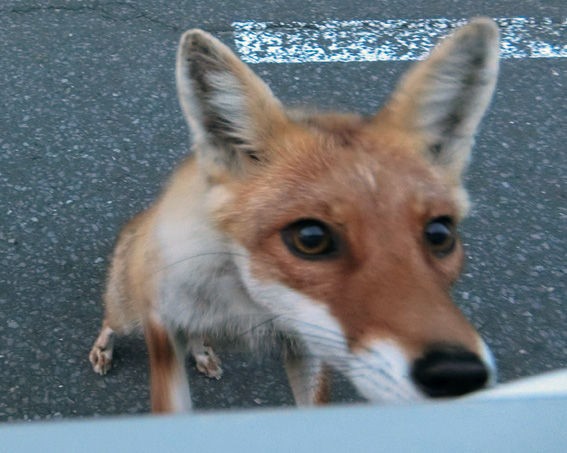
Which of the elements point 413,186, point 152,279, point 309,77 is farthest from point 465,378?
point 309,77

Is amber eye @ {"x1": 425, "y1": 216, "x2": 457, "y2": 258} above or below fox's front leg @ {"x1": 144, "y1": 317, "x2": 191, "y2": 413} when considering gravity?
above

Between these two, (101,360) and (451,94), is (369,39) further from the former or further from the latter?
(101,360)

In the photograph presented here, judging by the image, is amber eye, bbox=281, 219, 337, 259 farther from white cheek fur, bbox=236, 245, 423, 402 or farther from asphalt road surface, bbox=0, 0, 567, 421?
asphalt road surface, bbox=0, 0, 567, 421

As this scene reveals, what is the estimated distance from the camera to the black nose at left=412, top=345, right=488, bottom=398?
169 centimetres

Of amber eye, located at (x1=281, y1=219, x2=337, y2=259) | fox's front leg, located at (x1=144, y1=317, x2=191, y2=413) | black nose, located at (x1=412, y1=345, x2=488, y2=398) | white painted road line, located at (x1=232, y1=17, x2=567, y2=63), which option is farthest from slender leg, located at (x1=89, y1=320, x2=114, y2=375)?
white painted road line, located at (x1=232, y1=17, x2=567, y2=63)

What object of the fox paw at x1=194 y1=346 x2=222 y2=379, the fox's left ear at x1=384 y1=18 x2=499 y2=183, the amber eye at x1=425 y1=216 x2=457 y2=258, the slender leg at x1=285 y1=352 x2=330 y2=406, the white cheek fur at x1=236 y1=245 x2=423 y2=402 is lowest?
the fox paw at x1=194 y1=346 x2=222 y2=379

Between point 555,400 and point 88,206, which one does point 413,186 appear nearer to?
point 555,400

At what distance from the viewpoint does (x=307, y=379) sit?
2.92 m

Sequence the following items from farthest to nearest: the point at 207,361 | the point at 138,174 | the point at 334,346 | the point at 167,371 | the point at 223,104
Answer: the point at 138,174 < the point at 207,361 < the point at 167,371 < the point at 223,104 < the point at 334,346

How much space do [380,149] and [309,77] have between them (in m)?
2.76

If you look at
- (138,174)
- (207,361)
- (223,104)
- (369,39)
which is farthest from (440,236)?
(369,39)

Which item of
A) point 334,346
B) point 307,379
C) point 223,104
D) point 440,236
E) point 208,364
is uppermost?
point 223,104

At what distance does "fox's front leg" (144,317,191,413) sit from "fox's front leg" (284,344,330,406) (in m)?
0.40

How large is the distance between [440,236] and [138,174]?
2464mm
